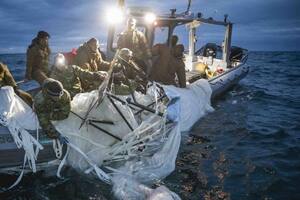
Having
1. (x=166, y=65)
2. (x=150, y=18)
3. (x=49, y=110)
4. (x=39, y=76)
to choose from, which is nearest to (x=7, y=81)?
(x=49, y=110)

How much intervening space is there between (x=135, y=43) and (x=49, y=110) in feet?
14.4

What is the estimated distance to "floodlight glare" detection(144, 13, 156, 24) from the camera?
36.6ft

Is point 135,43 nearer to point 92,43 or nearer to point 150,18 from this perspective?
point 150,18

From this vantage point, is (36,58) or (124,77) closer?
(124,77)

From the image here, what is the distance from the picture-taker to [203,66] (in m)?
15.1

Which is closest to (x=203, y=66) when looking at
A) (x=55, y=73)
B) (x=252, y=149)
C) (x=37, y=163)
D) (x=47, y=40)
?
(x=252, y=149)

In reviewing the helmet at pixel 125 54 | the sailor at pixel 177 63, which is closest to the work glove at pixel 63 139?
the helmet at pixel 125 54

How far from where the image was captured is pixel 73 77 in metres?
7.18

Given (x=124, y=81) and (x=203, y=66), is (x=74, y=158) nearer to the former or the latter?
(x=124, y=81)

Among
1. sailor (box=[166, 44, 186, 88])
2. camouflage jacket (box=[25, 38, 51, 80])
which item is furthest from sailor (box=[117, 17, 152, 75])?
camouflage jacket (box=[25, 38, 51, 80])

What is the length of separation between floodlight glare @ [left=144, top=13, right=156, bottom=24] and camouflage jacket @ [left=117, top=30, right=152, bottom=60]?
1496 mm

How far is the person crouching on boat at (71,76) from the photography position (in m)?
6.98

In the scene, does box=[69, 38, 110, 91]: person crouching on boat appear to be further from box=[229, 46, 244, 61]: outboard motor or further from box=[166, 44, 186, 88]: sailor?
box=[229, 46, 244, 61]: outboard motor

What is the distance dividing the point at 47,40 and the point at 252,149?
6.06 meters
